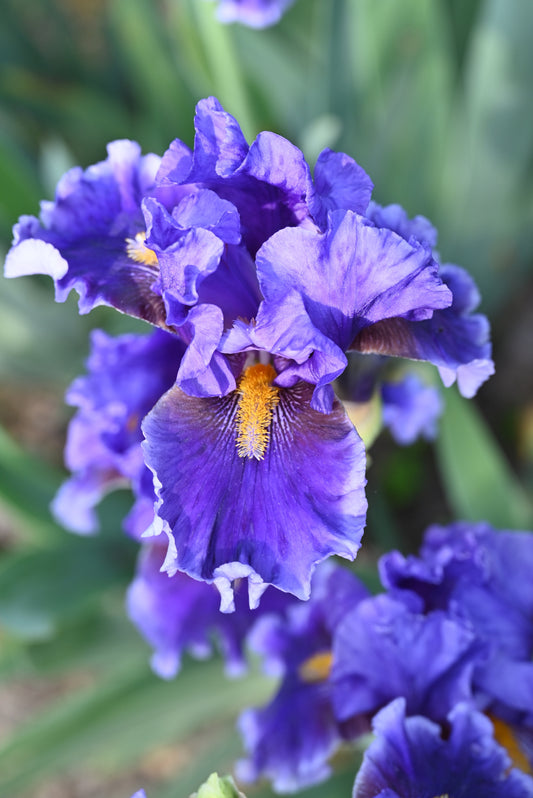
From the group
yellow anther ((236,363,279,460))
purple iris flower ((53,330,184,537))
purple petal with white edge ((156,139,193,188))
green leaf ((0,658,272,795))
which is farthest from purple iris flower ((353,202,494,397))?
green leaf ((0,658,272,795))

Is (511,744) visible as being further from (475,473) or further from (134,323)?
(134,323)

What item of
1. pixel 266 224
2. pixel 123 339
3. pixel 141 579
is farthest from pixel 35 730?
pixel 266 224

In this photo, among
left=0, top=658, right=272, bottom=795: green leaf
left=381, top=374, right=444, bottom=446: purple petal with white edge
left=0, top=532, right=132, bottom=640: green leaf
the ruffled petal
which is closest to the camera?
the ruffled petal

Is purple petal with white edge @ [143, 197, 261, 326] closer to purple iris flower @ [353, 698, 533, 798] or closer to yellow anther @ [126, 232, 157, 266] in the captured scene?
yellow anther @ [126, 232, 157, 266]

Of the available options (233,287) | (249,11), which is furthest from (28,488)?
(249,11)

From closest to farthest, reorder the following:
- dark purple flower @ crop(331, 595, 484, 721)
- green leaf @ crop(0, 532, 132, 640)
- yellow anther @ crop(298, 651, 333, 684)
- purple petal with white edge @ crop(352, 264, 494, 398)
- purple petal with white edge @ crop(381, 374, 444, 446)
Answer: purple petal with white edge @ crop(352, 264, 494, 398) < dark purple flower @ crop(331, 595, 484, 721) < yellow anther @ crop(298, 651, 333, 684) < purple petal with white edge @ crop(381, 374, 444, 446) < green leaf @ crop(0, 532, 132, 640)

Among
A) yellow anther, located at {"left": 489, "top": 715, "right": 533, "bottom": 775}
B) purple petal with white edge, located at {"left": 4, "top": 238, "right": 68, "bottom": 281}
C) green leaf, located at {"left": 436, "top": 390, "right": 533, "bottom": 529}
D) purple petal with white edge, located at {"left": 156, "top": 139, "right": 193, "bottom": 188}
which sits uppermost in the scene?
purple petal with white edge, located at {"left": 156, "top": 139, "right": 193, "bottom": 188}

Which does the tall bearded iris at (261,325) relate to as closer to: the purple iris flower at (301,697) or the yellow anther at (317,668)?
the purple iris flower at (301,697)
